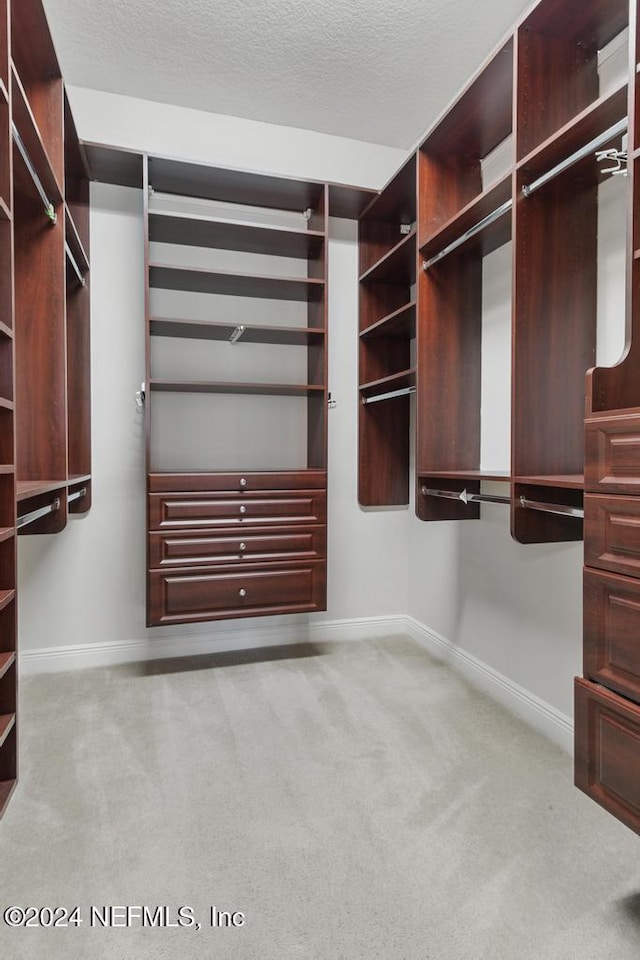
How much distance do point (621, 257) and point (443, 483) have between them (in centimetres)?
110

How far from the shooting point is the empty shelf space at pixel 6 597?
1329 millimetres

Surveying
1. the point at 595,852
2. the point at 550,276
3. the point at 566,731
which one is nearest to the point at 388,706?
the point at 566,731

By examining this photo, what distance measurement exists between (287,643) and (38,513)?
1.69m

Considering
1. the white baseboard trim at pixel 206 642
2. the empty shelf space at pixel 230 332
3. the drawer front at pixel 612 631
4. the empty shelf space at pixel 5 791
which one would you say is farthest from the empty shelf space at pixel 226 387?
the drawer front at pixel 612 631

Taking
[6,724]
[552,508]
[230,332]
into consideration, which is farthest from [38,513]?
[552,508]

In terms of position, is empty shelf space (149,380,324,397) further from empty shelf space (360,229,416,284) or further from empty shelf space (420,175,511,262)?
empty shelf space (420,175,511,262)

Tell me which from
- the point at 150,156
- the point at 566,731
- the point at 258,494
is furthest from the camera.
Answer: the point at 258,494

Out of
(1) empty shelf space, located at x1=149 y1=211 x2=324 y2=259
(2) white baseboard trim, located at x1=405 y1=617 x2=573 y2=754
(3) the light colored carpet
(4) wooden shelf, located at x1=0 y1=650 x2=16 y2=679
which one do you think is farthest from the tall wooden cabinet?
(2) white baseboard trim, located at x1=405 y1=617 x2=573 y2=754

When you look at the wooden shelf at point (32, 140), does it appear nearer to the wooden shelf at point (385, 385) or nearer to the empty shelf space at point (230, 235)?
the empty shelf space at point (230, 235)

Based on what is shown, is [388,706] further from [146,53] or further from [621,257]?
[146,53]

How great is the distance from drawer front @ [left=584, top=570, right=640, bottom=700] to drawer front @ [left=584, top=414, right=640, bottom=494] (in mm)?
200

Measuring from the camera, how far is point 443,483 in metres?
2.47

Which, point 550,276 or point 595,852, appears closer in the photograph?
point 595,852

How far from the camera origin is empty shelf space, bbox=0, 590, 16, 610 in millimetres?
1329
